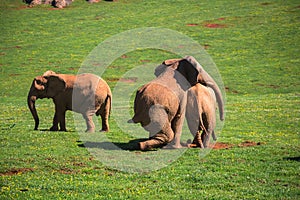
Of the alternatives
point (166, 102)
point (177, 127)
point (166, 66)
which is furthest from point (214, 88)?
point (166, 102)

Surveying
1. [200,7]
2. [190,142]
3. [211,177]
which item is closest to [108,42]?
[200,7]

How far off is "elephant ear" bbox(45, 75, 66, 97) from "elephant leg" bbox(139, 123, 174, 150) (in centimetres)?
643

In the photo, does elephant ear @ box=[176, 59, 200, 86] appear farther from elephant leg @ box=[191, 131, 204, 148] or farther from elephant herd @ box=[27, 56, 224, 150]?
elephant leg @ box=[191, 131, 204, 148]

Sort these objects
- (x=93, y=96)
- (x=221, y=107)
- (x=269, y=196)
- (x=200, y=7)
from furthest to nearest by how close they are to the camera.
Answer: (x=200, y=7) < (x=93, y=96) < (x=221, y=107) < (x=269, y=196)

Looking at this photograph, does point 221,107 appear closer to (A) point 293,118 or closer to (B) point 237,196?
(B) point 237,196

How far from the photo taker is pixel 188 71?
16.5m

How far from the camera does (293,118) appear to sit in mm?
24766

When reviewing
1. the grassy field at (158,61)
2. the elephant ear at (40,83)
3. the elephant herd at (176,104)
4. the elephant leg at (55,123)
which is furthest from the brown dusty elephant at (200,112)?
the elephant ear at (40,83)

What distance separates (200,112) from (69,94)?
6.82 m

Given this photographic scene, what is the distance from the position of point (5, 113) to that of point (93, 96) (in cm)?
937

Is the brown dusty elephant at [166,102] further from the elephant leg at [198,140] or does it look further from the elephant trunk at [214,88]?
the elephant leg at [198,140]

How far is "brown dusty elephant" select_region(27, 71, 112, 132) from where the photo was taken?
68.6 feet

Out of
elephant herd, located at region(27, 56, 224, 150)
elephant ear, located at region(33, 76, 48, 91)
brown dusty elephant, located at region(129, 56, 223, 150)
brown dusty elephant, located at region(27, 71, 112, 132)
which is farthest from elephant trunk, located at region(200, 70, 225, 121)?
elephant ear, located at region(33, 76, 48, 91)

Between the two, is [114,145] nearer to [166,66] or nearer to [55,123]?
[166,66]
